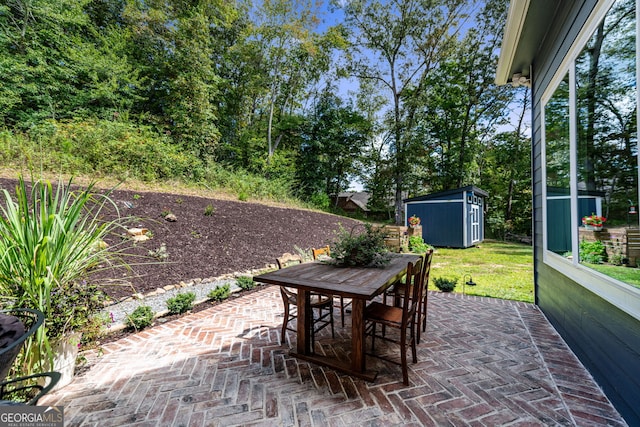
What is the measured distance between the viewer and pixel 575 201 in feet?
7.41

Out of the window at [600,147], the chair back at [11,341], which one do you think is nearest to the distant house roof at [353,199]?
the window at [600,147]

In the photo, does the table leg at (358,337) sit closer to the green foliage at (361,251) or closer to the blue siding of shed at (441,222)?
the green foliage at (361,251)

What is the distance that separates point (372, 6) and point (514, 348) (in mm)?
17200

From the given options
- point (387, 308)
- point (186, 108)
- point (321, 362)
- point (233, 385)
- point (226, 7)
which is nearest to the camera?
point (233, 385)

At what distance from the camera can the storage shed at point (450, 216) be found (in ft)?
31.8

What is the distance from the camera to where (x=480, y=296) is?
3967mm

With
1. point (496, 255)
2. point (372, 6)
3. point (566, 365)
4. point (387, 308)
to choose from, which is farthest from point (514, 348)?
point (372, 6)

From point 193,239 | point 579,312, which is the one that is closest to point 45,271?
point 193,239

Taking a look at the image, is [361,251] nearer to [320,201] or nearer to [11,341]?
[11,341]

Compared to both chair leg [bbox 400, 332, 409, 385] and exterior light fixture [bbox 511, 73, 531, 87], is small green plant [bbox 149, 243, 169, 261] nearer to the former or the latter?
chair leg [bbox 400, 332, 409, 385]

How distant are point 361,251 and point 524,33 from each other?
2990mm

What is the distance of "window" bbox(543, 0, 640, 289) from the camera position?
1.52 metres

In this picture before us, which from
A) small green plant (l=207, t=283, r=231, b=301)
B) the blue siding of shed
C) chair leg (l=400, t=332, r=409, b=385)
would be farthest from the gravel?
the blue siding of shed

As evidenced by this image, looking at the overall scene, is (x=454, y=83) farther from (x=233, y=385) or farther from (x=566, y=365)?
(x=233, y=385)
